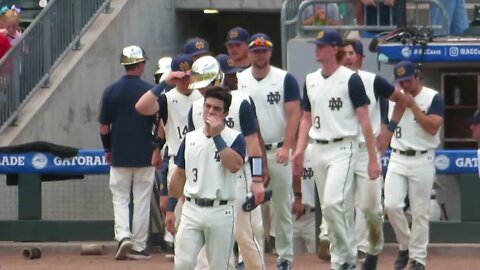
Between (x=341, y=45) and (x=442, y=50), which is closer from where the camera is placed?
(x=341, y=45)

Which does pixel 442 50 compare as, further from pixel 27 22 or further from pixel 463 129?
pixel 27 22

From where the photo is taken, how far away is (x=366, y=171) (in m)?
12.6

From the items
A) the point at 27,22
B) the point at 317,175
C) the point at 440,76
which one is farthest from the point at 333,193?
the point at 27,22

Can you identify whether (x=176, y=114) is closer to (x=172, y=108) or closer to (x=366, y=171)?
(x=172, y=108)

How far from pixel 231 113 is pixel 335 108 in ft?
3.69

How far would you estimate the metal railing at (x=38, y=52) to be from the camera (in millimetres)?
18312

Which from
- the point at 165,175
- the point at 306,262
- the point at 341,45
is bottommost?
the point at 306,262

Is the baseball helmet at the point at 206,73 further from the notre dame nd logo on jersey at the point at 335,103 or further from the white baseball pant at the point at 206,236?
the notre dame nd logo on jersey at the point at 335,103

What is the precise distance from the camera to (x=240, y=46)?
44.2ft

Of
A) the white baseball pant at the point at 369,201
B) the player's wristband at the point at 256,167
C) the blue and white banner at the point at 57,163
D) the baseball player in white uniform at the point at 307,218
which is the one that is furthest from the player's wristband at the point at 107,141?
the player's wristband at the point at 256,167

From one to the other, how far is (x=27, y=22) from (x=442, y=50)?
6624 mm

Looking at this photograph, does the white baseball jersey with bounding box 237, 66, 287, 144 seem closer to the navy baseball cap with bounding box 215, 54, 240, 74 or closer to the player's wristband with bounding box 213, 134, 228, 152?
the navy baseball cap with bounding box 215, 54, 240, 74

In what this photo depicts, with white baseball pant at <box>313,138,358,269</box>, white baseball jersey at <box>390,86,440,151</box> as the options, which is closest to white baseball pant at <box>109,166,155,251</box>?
white baseball jersey at <box>390,86,440,151</box>

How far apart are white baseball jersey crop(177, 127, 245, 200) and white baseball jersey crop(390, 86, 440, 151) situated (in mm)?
3154
